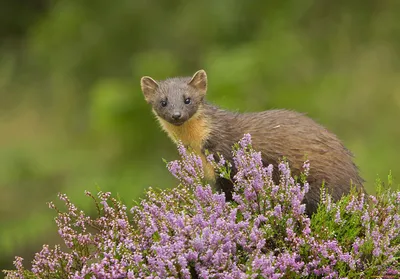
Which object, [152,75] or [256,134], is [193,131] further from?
[152,75]

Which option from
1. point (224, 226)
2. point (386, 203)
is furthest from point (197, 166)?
point (386, 203)

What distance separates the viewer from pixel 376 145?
11102 mm

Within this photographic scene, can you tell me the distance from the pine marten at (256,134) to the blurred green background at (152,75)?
14.0 feet

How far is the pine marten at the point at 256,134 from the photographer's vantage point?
557 cm

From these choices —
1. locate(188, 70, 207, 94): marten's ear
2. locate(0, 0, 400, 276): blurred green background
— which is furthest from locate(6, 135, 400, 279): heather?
locate(0, 0, 400, 276): blurred green background

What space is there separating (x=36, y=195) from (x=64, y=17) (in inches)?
140

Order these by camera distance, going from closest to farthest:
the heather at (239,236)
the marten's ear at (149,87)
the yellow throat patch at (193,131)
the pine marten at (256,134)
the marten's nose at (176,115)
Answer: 1. the heather at (239,236)
2. the pine marten at (256,134)
3. the marten's nose at (176,115)
4. the yellow throat patch at (193,131)
5. the marten's ear at (149,87)

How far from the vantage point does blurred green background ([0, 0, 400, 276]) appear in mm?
11258

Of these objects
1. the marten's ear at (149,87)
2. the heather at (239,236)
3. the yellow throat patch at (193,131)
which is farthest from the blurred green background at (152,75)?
the heather at (239,236)

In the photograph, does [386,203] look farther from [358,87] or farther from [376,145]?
[358,87]

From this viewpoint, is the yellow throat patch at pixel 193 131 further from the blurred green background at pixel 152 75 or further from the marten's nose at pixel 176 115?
the blurred green background at pixel 152 75

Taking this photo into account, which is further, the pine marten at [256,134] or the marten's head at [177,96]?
the marten's head at [177,96]

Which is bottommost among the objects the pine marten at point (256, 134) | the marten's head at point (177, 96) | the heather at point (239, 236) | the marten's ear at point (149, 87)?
the heather at point (239, 236)

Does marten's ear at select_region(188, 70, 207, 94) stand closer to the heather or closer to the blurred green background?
the heather
